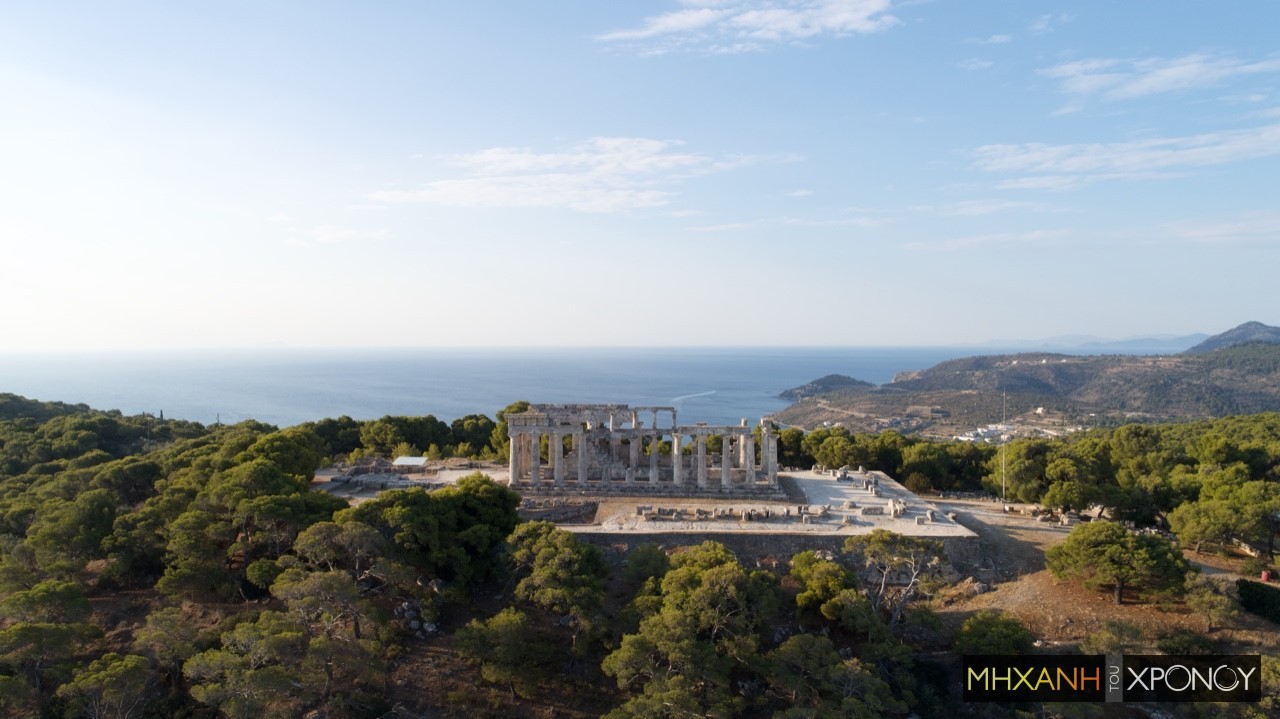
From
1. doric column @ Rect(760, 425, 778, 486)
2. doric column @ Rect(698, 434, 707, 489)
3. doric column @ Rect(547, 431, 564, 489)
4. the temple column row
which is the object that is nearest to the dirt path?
doric column @ Rect(760, 425, 778, 486)

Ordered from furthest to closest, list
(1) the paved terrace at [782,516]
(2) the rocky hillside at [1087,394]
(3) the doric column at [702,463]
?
(2) the rocky hillside at [1087,394]
(3) the doric column at [702,463]
(1) the paved terrace at [782,516]

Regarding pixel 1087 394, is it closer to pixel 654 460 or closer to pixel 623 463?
pixel 623 463

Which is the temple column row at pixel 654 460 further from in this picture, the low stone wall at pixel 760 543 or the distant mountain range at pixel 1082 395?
the distant mountain range at pixel 1082 395

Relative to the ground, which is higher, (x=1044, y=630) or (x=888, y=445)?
(x=888, y=445)

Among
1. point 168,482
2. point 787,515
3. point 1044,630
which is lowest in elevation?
point 1044,630

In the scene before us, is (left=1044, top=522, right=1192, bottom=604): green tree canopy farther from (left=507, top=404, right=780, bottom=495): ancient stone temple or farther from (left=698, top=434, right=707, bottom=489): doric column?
(left=698, top=434, right=707, bottom=489): doric column

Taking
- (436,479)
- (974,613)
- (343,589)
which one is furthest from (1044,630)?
(436,479)

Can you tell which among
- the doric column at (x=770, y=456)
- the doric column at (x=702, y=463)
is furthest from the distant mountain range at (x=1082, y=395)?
the doric column at (x=702, y=463)

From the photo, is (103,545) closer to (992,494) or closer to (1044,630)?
(1044,630)
